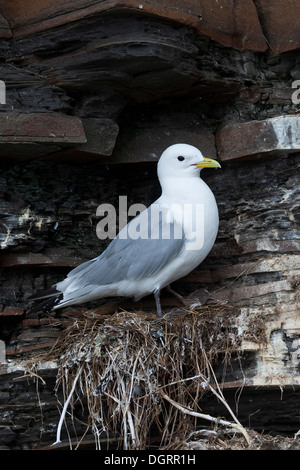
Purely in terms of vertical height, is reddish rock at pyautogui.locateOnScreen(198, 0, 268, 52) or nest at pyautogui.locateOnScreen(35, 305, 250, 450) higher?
reddish rock at pyautogui.locateOnScreen(198, 0, 268, 52)

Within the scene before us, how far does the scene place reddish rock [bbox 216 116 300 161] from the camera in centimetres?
531

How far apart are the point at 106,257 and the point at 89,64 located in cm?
124

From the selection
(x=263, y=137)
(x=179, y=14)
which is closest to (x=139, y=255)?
(x=263, y=137)

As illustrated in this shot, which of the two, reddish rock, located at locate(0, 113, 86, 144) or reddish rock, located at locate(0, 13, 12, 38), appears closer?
reddish rock, located at locate(0, 113, 86, 144)

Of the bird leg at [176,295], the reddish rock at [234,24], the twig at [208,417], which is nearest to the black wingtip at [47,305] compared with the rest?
the bird leg at [176,295]

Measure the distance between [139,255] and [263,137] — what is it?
1.14 meters

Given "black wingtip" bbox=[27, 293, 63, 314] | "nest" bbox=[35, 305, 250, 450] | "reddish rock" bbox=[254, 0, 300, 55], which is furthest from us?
"reddish rock" bbox=[254, 0, 300, 55]

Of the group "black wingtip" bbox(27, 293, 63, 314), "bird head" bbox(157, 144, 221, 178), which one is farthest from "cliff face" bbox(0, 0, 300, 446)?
"bird head" bbox(157, 144, 221, 178)

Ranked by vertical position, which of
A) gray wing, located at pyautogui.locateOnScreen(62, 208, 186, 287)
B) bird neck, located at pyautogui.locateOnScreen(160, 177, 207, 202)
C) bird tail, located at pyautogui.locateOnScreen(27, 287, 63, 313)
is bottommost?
bird tail, located at pyautogui.locateOnScreen(27, 287, 63, 313)

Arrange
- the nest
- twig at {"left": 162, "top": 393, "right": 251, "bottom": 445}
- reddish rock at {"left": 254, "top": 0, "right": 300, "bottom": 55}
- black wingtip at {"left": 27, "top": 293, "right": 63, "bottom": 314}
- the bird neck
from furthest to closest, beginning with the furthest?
reddish rock at {"left": 254, "top": 0, "right": 300, "bottom": 55} → the bird neck → black wingtip at {"left": 27, "top": 293, "right": 63, "bottom": 314} → the nest → twig at {"left": 162, "top": 393, "right": 251, "bottom": 445}

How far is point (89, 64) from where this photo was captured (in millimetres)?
5133

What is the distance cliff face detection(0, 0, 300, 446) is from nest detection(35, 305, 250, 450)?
0.56 feet

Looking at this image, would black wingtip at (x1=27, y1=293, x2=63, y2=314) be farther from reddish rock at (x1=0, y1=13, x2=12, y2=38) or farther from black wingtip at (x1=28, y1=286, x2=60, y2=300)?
reddish rock at (x1=0, y1=13, x2=12, y2=38)

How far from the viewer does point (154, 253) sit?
5.17 metres
